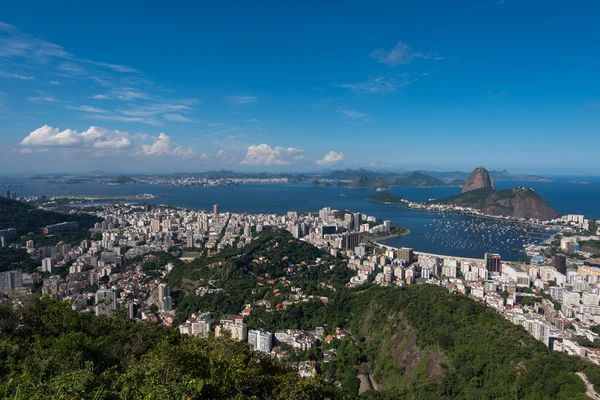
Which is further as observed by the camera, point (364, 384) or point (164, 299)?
point (164, 299)

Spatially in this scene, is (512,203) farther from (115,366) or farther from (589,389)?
(115,366)

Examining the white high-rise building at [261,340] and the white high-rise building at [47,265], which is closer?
the white high-rise building at [261,340]

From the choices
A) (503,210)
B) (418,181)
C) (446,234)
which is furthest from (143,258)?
(418,181)

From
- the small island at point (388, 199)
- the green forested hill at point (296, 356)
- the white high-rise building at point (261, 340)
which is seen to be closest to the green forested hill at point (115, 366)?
the green forested hill at point (296, 356)

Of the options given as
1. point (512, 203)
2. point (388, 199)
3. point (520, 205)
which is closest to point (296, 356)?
point (520, 205)

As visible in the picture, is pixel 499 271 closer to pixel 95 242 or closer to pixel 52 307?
pixel 52 307

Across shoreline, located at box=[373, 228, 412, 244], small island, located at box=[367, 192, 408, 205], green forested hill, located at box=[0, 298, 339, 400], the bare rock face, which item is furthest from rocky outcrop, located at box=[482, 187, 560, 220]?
green forested hill, located at box=[0, 298, 339, 400]

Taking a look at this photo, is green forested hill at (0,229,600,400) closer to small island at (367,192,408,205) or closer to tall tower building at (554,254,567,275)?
tall tower building at (554,254,567,275)

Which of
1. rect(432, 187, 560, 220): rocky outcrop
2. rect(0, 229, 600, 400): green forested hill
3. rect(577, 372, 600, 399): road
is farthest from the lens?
rect(432, 187, 560, 220): rocky outcrop

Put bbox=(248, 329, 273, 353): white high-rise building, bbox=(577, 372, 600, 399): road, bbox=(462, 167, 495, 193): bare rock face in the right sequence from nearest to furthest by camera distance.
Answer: bbox=(577, 372, 600, 399): road < bbox=(248, 329, 273, 353): white high-rise building < bbox=(462, 167, 495, 193): bare rock face

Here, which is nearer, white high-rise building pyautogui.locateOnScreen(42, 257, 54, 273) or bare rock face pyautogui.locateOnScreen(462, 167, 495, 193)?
white high-rise building pyautogui.locateOnScreen(42, 257, 54, 273)

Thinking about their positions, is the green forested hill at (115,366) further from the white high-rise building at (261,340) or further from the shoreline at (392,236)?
the shoreline at (392,236)
